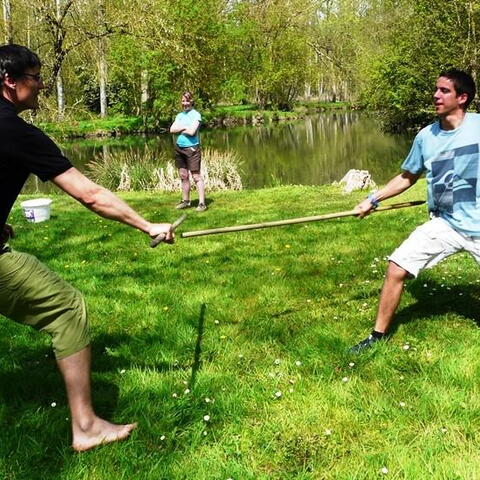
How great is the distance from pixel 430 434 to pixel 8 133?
322cm

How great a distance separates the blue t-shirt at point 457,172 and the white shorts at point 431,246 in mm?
83

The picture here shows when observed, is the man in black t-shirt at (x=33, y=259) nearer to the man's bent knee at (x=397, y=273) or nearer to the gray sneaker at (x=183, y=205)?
the man's bent knee at (x=397, y=273)

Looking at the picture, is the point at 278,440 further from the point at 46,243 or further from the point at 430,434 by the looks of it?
the point at 46,243

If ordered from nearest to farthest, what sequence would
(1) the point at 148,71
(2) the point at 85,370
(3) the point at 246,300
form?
(2) the point at 85,370 < (3) the point at 246,300 < (1) the point at 148,71

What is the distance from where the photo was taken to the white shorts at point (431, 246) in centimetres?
446

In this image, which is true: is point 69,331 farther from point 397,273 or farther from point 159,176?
point 159,176

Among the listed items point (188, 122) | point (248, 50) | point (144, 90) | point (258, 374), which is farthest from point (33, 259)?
point (248, 50)

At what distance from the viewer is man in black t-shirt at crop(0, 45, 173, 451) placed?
115 inches

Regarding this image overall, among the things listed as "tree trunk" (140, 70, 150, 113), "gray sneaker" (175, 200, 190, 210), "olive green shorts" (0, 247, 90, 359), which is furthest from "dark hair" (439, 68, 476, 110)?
Result: "tree trunk" (140, 70, 150, 113)

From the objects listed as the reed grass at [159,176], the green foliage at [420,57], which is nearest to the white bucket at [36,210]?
the reed grass at [159,176]

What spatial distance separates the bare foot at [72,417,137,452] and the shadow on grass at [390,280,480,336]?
Result: 2.63 metres

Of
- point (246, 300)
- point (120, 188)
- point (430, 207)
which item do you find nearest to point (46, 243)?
point (246, 300)

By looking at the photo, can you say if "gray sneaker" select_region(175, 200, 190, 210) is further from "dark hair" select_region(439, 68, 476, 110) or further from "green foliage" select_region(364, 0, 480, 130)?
"green foliage" select_region(364, 0, 480, 130)

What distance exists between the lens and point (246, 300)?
5816 mm
